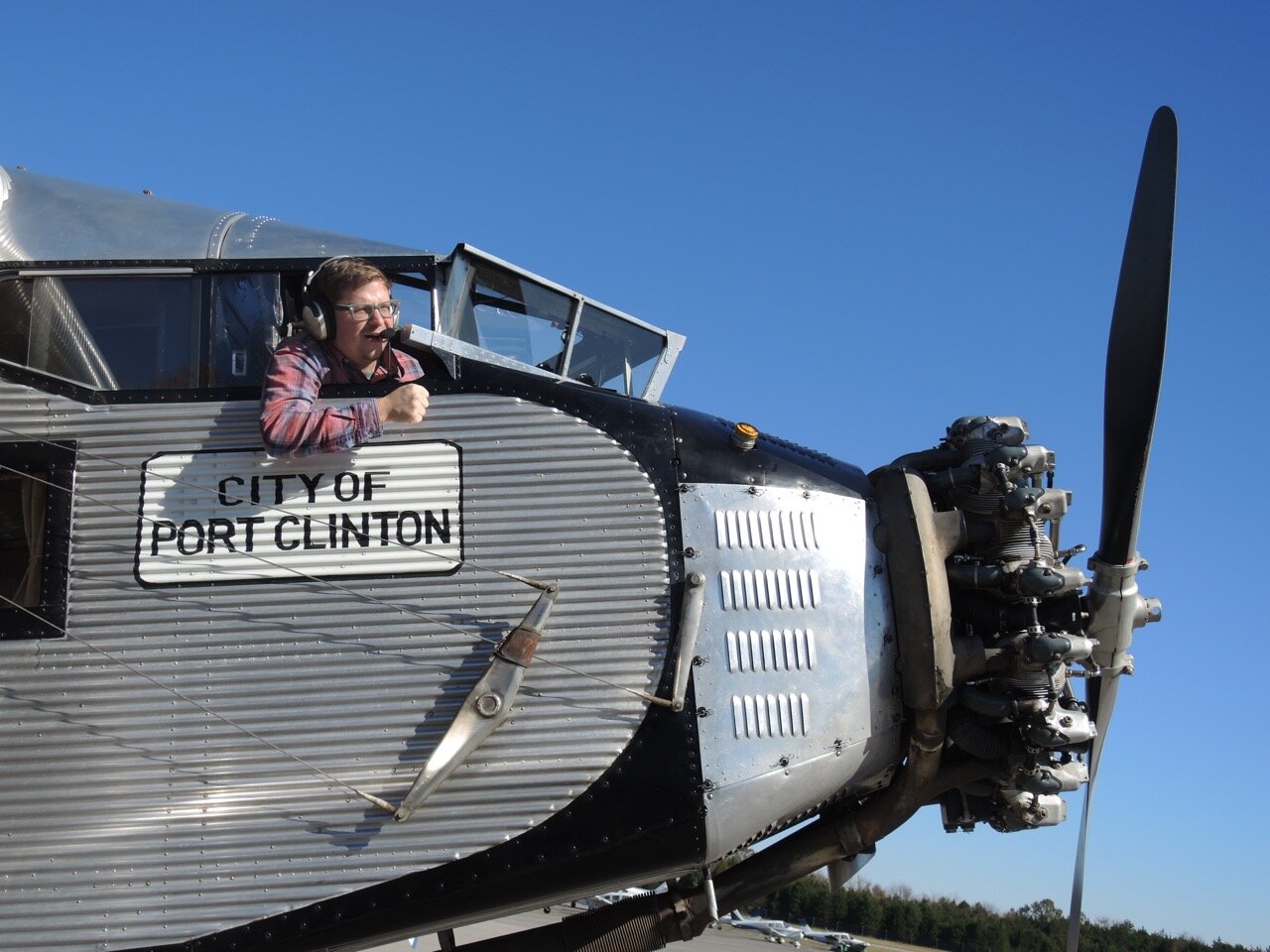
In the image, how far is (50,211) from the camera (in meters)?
8.81

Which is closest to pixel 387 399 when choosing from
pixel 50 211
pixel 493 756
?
pixel 493 756

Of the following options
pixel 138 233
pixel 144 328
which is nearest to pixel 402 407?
pixel 144 328

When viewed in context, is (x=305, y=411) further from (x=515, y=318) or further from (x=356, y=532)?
(x=515, y=318)

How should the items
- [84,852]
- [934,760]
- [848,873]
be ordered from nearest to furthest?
[84,852] < [934,760] < [848,873]

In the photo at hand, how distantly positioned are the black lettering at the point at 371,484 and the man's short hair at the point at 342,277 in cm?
119

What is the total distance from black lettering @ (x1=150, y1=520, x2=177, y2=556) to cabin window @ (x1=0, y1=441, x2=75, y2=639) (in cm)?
54

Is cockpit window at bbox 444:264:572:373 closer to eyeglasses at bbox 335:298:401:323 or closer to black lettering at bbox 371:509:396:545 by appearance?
eyeglasses at bbox 335:298:401:323

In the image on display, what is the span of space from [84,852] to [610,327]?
483cm

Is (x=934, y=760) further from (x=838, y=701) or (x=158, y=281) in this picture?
(x=158, y=281)

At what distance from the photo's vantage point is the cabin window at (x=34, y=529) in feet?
25.1

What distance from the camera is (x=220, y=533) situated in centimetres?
777

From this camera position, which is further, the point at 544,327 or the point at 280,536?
the point at 544,327

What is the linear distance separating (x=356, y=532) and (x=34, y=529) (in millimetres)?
2031

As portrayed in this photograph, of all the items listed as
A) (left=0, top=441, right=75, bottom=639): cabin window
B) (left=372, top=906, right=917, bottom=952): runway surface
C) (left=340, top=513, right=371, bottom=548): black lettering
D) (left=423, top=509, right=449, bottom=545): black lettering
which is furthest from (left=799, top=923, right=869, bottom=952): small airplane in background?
(left=0, top=441, right=75, bottom=639): cabin window
